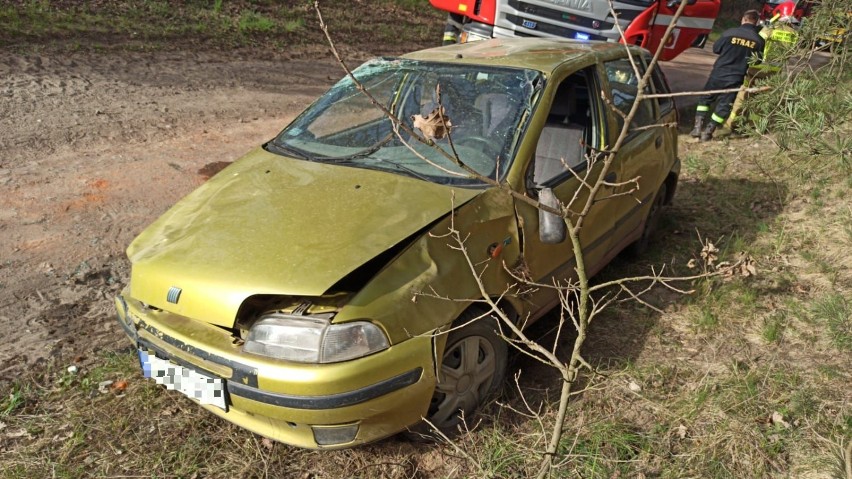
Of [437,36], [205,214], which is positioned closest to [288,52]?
[437,36]

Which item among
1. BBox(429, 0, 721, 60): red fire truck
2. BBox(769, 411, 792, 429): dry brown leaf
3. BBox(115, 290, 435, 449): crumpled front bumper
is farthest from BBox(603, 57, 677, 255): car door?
BBox(429, 0, 721, 60): red fire truck

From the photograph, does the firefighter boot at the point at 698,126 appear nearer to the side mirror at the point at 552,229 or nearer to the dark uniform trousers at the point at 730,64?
the dark uniform trousers at the point at 730,64

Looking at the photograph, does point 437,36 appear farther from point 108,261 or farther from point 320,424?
point 320,424

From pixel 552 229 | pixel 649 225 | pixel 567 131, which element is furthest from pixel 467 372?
pixel 649 225

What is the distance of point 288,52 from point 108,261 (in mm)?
7409

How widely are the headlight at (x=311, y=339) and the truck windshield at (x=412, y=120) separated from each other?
3.12ft

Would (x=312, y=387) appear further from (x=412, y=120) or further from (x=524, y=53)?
(x=524, y=53)

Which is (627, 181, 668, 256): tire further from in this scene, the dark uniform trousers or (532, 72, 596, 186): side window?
the dark uniform trousers

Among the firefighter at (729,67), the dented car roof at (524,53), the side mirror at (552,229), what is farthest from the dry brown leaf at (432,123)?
the firefighter at (729,67)

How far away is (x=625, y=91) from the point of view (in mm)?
4199

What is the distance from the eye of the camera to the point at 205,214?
2969 millimetres

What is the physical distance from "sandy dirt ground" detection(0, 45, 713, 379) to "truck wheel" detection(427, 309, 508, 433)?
6.26ft

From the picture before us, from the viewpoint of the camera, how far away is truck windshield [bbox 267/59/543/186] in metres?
3.18

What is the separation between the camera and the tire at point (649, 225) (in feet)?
15.5
